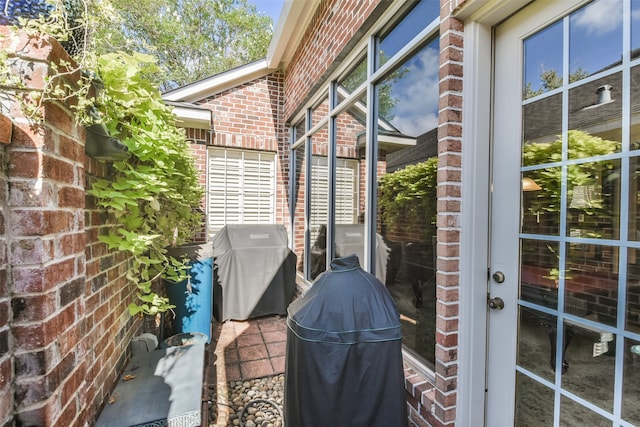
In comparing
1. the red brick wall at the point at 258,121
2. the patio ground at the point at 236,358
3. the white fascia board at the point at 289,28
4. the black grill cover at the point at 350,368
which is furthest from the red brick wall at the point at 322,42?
the patio ground at the point at 236,358

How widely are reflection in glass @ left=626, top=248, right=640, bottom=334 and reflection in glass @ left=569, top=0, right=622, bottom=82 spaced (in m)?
0.75

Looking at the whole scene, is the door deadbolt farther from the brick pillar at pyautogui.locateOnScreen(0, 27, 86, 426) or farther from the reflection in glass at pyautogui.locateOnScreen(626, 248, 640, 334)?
the brick pillar at pyautogui.locateOnScreen(0, 27, 86, 426)

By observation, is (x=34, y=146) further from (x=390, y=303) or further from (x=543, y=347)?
(x=543, y=347)

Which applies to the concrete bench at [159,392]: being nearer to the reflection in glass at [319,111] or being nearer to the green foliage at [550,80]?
the green foliage at [550,80]

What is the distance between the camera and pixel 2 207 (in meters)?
0.97

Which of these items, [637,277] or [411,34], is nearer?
[637,277]

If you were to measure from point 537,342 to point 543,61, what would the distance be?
1336 mm

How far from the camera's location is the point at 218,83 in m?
4.58

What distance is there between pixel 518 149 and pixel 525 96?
258mm

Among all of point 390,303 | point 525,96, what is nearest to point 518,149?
point 525,96

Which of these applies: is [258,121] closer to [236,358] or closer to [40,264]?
[236,358]

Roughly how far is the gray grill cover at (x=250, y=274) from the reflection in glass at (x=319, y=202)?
0.42 metres

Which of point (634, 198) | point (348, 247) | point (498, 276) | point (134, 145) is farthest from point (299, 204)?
point (634, 198)

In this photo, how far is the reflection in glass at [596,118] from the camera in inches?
45.7
